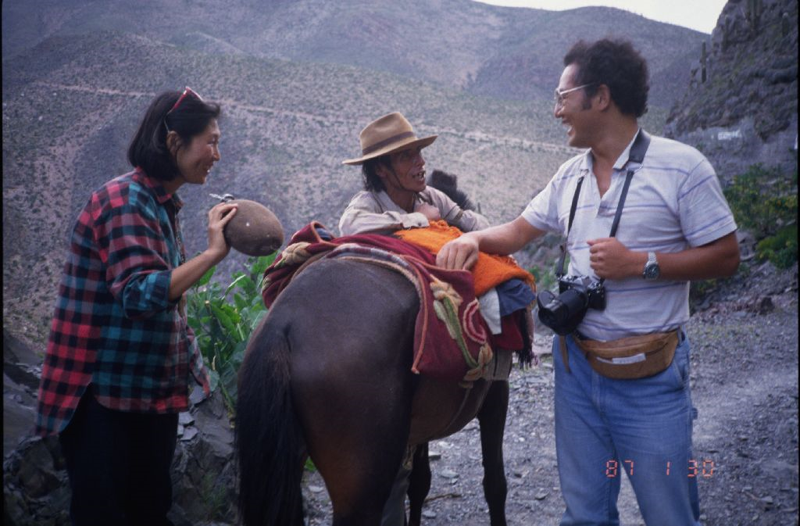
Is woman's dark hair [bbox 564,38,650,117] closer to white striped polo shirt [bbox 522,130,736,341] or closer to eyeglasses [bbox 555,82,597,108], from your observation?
eyeglasses [bbox 555,82,597,108]

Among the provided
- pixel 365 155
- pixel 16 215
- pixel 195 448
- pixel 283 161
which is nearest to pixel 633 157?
pixel 365 155

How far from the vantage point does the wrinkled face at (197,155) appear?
7.32ft

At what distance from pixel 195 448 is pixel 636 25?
6437 centimetres

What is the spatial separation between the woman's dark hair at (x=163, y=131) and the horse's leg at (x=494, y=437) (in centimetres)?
182

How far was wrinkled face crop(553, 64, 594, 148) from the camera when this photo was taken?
2086mm

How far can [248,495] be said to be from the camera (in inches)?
78.5

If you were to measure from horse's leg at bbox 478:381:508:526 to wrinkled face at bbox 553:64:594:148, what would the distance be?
4.45 ft

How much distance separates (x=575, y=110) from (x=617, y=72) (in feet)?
0.60

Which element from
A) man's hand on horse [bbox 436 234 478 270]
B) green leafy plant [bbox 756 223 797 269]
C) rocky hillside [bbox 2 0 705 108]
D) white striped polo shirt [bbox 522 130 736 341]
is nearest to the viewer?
white striped polo shirt [bbox 522 130 736 341]

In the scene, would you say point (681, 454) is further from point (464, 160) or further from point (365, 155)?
point (464, 160)

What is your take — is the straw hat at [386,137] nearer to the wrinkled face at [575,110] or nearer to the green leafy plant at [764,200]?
the wrinkled face at [575,110]

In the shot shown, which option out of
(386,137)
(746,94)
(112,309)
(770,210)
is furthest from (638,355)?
(746,94)

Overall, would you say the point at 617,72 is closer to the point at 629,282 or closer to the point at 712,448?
the point at 629,282

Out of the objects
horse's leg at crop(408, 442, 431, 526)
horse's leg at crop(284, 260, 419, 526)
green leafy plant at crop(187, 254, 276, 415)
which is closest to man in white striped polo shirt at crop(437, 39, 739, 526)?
horse's leg at crop(284, 260, 419, 526)
